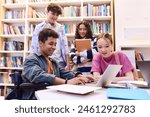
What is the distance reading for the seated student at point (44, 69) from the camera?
1354mm

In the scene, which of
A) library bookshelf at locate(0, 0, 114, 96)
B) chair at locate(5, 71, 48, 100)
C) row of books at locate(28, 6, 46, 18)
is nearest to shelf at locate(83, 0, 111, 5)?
library bookshelf at locate(0, 0, 114, 96)

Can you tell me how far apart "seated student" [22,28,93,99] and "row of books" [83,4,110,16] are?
2.39 metres

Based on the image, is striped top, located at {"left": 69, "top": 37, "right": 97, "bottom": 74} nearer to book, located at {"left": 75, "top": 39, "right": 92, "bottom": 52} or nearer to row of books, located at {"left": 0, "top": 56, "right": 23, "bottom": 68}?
book, located at {"left": 75, "top": 39, "right": 92, "bottom": 52}

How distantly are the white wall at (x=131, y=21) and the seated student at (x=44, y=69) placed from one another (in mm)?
2324

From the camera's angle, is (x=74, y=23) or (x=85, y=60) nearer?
(x=85, y=60)

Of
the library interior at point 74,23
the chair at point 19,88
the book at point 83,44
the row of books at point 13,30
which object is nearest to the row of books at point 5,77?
the library interior at point 74,23

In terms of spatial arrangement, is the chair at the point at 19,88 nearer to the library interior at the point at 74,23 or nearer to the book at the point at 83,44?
the book at the point at 83,44

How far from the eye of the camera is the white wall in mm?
3816

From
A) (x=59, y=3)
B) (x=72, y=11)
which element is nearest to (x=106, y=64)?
(x=72, y=11)

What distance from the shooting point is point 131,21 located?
3838mm

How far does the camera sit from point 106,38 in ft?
5.81

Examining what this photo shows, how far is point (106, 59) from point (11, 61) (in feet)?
8.95

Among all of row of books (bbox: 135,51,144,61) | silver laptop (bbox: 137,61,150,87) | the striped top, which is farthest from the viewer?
row of books (bbox: 135,51,144,61)

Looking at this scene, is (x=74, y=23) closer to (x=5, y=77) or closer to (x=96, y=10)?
(x=96, y=10)
